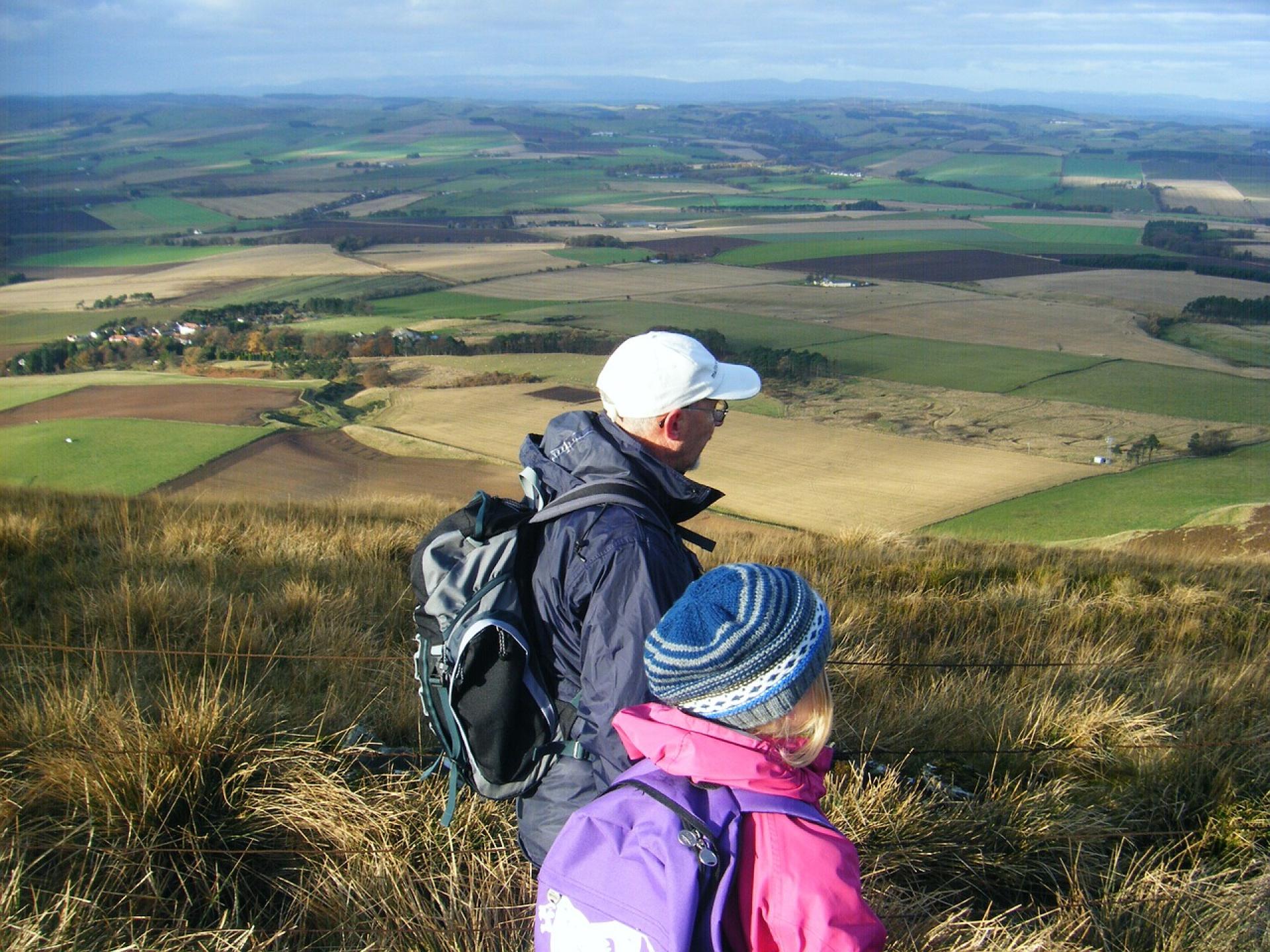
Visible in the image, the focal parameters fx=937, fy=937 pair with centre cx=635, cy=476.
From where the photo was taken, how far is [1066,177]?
91.4 meters

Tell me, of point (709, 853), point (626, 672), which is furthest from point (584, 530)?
point (709, 853)

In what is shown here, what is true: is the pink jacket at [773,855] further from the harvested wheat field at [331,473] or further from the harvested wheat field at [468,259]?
the harvested wheat field at [468,259]

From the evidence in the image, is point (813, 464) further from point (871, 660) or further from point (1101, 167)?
point (1101, 167)

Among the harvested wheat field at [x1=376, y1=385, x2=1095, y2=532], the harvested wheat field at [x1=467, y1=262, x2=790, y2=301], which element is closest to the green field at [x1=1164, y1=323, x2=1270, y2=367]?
the harvested wheat field at [x1=376, y1=385, x2=1095, y2=532]

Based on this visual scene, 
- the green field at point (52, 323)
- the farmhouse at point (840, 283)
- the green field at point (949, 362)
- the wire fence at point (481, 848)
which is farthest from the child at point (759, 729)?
the farmhouse at point (840, 283)

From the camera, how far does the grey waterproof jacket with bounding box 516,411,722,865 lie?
7.06 ft

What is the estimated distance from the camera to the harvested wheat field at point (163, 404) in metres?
22.3

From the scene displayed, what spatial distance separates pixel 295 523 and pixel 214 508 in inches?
41.5

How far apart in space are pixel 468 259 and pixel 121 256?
21026 mm

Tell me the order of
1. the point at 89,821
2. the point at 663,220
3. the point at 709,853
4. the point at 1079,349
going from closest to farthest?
the point at 709,853
the point at 89,821
the point at 1079,349
the point at 663,220

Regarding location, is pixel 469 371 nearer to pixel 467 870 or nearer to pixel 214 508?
pixel 214 508

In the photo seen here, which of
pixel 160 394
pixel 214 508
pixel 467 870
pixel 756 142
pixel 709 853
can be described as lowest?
pixel 160 394

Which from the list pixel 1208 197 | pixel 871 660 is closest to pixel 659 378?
pixel 871 660

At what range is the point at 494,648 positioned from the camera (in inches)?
90.7
